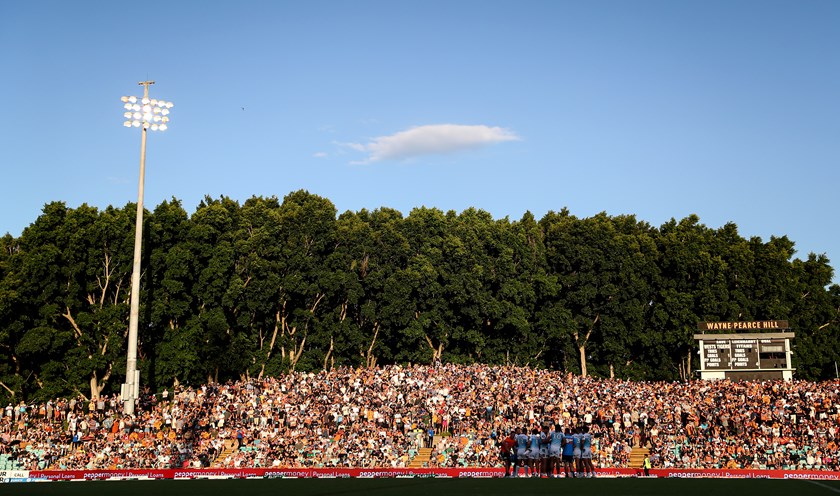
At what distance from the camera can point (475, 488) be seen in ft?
65.8

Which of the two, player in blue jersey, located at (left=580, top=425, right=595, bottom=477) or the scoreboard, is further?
the scoreboard

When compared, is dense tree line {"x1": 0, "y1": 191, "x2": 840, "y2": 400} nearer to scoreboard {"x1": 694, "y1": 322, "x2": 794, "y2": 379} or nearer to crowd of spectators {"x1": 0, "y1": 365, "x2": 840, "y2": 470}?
crowd of spectators {"x1": 0, "y1": 365, "x2": 840, "y2": 470}

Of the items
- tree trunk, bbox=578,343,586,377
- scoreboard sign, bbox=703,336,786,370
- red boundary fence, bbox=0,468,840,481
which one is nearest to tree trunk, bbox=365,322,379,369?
tree trunk, bbox=578,343,586,377

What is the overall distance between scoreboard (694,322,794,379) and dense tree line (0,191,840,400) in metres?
13.1

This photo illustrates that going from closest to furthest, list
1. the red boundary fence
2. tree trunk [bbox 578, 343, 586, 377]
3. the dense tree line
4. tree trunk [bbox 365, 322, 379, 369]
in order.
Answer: the red boundary fence < the dense tree line < tree trunk [bbox 365, 322, 379, 369] < tree trunk [bbox 578, 343, 586, 377]

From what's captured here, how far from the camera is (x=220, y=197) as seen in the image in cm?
6328

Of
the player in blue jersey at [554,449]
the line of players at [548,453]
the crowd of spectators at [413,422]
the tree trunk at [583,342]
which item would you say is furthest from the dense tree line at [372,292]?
the player in blue jersey at [554,449]

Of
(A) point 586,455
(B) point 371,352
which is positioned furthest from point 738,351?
(B) point 371,352

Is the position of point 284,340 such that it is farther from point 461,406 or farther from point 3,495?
point 3,495

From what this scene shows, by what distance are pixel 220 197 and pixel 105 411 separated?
73.5 feet

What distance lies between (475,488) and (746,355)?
3374 centimetres

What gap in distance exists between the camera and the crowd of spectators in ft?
117

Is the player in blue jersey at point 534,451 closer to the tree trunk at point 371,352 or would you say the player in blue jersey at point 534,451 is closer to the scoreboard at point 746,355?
the scoreboard at point 746,355

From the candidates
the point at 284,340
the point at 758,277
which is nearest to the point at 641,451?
the point at 284,340
